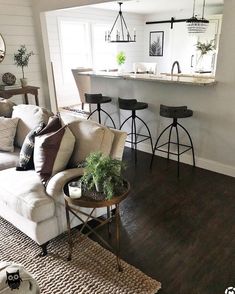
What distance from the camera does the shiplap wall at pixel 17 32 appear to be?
15.1 feet

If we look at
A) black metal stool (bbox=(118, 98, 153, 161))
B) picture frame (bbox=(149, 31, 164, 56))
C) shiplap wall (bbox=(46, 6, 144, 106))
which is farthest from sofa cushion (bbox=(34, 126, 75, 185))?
picture frame (bbox=(149, 31, 164, 56))

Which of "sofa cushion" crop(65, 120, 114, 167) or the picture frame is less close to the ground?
the picture frame

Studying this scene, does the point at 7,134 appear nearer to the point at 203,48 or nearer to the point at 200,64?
the point at 203,48

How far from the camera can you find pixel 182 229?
2.31 metres

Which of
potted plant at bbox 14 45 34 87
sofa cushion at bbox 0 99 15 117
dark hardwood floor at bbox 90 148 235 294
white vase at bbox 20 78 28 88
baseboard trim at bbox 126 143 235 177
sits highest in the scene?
potted plant at bbox 14 45 34 87

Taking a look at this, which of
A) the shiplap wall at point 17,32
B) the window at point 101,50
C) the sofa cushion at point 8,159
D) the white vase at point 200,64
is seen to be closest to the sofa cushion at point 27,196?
the sofa cushion at point 8,159

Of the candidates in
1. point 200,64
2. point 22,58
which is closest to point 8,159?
point 22,58

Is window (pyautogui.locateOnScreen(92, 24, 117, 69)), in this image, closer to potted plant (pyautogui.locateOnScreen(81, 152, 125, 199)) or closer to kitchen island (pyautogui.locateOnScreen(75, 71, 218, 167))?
kitchen island (pyautogui.locateOnScreen(75, 71, 218, 167))

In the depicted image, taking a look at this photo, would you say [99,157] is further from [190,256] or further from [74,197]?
[190,256]

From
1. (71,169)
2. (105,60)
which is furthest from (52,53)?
(71,169)

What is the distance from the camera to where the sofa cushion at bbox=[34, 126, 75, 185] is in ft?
6.91

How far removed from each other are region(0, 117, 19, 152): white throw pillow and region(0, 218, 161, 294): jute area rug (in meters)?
0.94

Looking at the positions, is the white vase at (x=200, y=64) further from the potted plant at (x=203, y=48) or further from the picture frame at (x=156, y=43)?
the picture frame at (x=156, y=43)

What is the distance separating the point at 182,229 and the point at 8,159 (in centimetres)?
179
